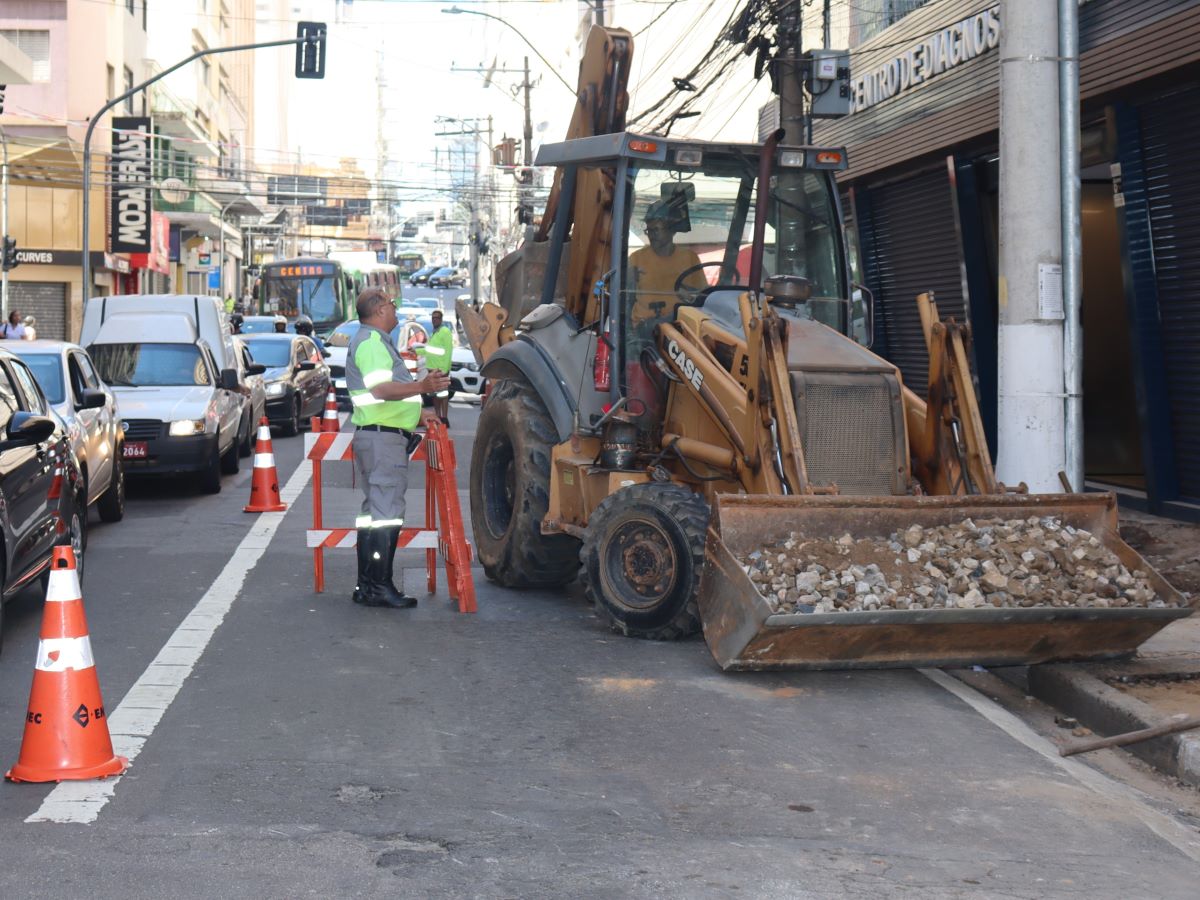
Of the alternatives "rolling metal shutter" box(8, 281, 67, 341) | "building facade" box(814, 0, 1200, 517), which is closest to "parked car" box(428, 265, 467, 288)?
"rolling metal shutter" box(8, 281, 67, 341)

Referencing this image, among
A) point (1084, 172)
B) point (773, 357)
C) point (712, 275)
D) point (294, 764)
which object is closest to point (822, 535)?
point (773, 357)

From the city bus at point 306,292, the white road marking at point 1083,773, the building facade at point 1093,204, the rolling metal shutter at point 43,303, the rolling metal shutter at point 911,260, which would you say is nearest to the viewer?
the white road marking at point 1083,773

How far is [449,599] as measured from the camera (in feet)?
34.3

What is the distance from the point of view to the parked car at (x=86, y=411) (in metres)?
12.7

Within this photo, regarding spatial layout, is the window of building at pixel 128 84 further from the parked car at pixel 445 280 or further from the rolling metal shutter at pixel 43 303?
the parked car at pixel 445 280

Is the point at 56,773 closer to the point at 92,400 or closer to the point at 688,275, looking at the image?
the point at 688,275

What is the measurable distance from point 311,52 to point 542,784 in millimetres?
25848

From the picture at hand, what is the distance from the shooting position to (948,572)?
7949 millimetres

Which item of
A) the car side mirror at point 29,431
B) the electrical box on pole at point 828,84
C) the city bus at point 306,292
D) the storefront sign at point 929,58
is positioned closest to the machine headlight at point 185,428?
the electrical box on pole at point 828,84

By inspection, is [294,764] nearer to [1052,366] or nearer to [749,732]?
[749,732]

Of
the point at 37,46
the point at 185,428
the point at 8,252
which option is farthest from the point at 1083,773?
the point at 37,46

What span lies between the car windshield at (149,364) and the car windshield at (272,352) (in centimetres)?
692

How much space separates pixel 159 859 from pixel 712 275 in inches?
223

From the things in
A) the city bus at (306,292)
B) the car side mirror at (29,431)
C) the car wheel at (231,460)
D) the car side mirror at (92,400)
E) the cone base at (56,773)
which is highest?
the city bus at (306,292)
